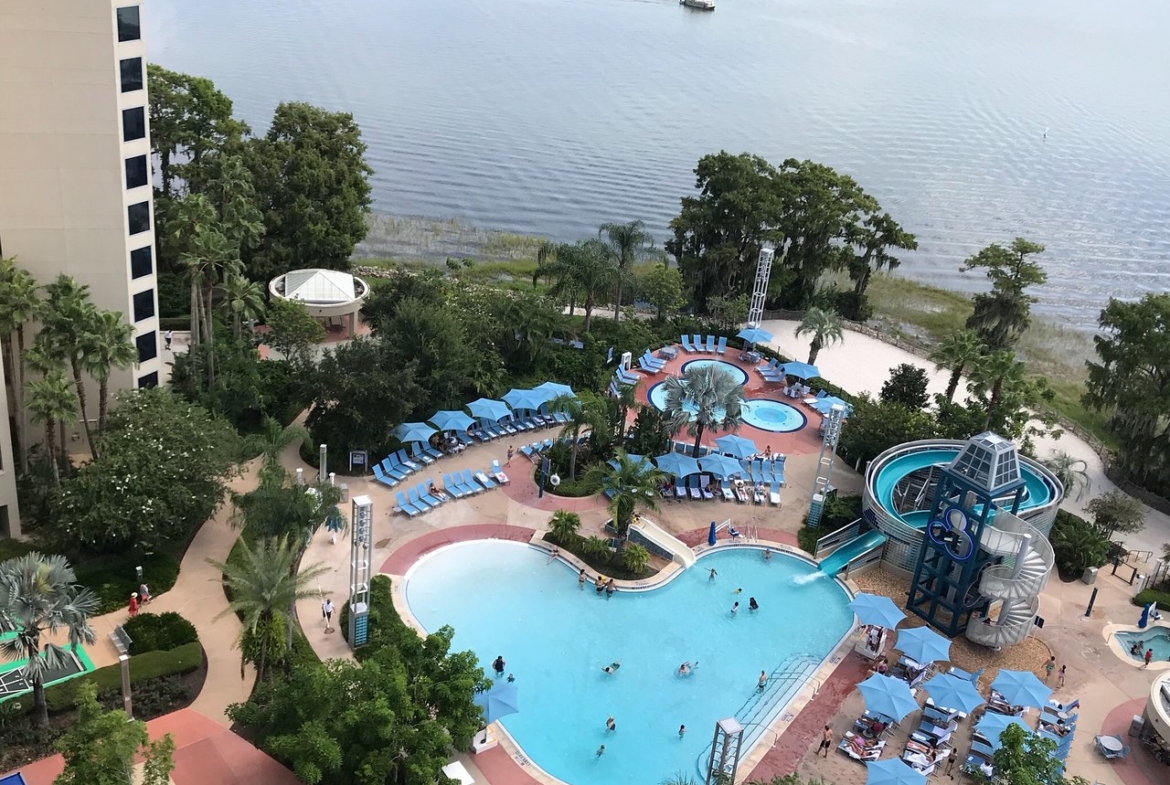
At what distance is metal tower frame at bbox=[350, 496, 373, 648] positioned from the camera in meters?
33.0

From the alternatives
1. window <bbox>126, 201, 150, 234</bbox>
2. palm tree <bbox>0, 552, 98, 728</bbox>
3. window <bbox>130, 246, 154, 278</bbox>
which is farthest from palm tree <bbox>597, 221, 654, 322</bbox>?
palm tree <bbox>0, 552, 98, 728</bbox>

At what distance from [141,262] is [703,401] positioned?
26.2 meters

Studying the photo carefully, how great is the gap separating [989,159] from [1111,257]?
28242mm

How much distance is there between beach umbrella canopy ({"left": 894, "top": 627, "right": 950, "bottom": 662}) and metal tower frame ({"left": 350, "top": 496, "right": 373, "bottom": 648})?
1987cm

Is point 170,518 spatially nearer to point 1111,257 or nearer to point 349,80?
point 1111,257

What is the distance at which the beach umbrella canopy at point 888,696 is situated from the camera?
33.0m

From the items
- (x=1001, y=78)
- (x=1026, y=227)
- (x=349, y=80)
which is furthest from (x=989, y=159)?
(x=349, y=80)

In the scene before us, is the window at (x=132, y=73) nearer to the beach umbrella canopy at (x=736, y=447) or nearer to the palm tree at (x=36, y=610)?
the palm tree at (x=36, y=610)

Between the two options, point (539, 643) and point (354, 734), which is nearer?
point (354, 734)

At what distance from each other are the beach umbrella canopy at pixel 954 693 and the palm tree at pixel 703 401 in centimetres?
1726

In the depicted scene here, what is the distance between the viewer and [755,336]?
2483 inches

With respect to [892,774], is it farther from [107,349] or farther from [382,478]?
[107,349]

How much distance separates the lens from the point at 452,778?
28.3 meters

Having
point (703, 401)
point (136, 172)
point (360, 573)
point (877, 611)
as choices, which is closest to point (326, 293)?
point (136, 172)
